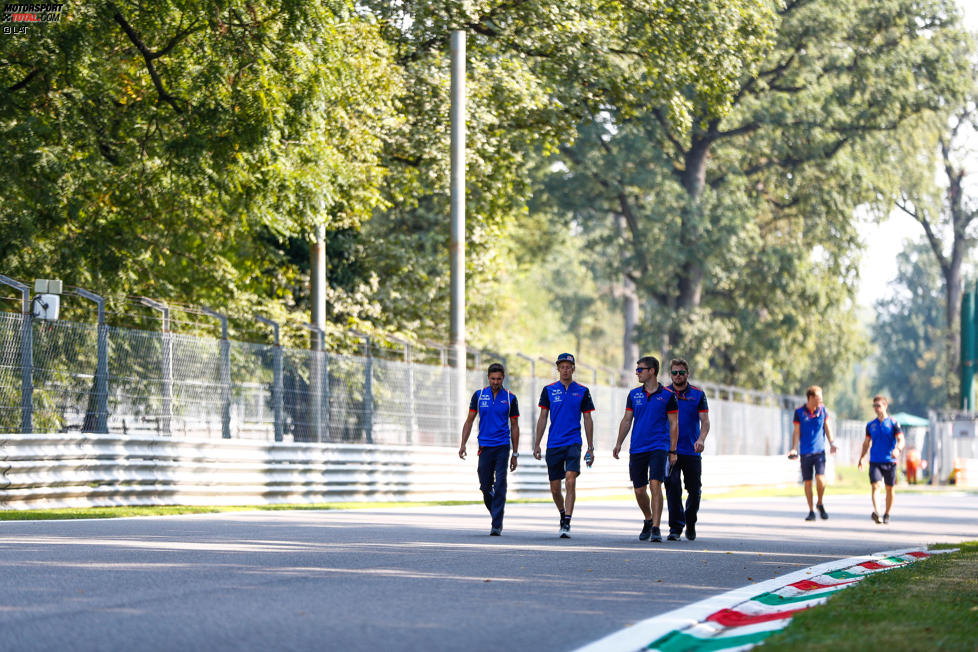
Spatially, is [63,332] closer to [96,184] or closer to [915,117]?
[96,184]

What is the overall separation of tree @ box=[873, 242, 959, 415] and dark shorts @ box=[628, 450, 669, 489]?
11518 centimetres

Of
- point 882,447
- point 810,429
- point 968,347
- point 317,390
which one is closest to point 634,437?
point 810,429

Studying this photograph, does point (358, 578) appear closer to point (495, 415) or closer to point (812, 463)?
point (495, 415)

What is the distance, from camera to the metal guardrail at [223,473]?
17.1 metres

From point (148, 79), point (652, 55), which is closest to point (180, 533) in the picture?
point (148, 79)

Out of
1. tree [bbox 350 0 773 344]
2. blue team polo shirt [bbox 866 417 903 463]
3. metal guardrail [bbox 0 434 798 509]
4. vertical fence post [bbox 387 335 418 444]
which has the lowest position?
metal guardrail [bbox 0 434 798 509]

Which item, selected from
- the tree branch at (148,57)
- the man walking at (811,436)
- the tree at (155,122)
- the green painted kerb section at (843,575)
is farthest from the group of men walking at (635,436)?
the tree branch at (148,57)

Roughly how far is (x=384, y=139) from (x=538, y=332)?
7005cm

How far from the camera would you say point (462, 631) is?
288 inches

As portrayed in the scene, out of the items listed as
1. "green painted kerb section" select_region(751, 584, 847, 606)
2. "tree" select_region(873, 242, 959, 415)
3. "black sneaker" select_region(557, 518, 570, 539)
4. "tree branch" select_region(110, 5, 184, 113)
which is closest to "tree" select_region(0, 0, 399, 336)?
"tree branch" select_region(110, 5, 184, 113)

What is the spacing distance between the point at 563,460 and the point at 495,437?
74cm

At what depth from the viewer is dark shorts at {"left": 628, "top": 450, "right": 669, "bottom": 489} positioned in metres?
14.1

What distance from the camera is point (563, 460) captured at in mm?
14781

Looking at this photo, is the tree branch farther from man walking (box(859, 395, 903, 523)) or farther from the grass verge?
the grass verge
